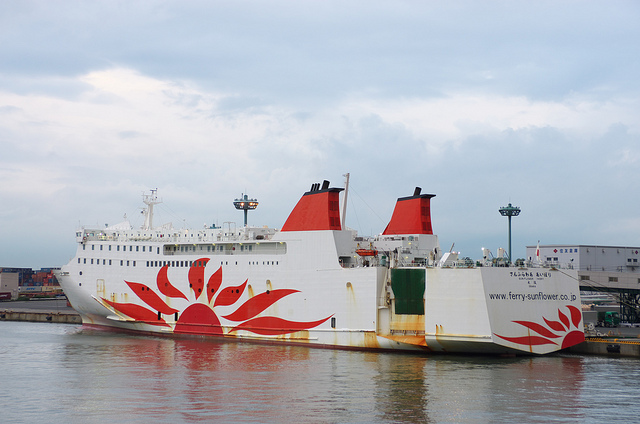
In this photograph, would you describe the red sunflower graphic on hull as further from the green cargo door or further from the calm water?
the green cargo door

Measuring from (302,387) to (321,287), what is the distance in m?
10.6

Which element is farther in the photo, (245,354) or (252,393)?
(245,354)

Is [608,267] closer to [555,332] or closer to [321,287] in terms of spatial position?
[555,332]

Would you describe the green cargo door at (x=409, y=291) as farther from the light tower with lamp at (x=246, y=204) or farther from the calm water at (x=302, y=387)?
the light tower with lamp at (x=246, y=204)

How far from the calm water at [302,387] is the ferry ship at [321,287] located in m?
1.29

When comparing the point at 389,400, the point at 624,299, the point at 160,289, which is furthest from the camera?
the point at 624,299

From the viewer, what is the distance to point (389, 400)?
21.5 meters

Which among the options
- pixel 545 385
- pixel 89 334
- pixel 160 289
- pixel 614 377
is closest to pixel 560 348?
pixel 614 377

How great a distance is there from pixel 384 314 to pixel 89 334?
18.7 m

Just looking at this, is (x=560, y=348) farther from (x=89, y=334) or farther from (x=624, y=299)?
(x=89, y=334)

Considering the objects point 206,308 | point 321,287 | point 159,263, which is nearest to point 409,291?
point 321,287

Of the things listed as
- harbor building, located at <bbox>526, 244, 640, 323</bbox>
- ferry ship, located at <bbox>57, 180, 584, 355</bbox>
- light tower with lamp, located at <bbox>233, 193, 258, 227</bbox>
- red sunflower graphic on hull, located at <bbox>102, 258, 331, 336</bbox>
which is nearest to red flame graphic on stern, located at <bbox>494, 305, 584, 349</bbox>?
ferry ship, located at <bbox>57, 180, 584, 355</bbox>

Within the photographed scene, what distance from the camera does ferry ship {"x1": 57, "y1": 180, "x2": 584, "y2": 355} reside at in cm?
2995

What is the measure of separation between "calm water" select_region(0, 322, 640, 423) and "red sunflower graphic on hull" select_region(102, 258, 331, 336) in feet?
7.15
